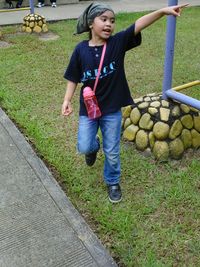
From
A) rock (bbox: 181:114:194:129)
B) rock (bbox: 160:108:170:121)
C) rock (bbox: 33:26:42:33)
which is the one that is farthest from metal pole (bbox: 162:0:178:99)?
rock (bbox: 33:26:42:33)

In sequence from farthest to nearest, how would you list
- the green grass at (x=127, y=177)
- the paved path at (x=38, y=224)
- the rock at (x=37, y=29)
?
the rock at (x=37, y=29), the green grass at (x=127, y=177), the paved path at (x=38, y=224)

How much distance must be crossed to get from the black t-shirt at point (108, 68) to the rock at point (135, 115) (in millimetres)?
730

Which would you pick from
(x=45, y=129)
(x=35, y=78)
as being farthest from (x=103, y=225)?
(x=35, y=78)

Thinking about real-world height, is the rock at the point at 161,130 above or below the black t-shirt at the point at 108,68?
below

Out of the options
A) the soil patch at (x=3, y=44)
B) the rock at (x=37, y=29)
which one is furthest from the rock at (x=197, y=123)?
the rock at (x=37, y=29)

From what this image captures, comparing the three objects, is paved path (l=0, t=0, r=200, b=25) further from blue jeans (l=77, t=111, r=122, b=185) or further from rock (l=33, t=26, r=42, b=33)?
blue jeans (l=77, t=111, r=122, b=185)

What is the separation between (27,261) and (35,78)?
343cm

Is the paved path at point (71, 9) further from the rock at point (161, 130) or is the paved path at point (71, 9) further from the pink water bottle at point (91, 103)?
the pink water bottle at point (91, 103)

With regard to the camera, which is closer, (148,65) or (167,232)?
(167,232)

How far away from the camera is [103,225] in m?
2.82

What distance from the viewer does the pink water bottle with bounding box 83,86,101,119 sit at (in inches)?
111

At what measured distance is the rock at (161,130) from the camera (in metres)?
3.47

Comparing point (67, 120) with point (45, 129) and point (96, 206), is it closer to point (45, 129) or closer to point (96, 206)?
point (45, 129)

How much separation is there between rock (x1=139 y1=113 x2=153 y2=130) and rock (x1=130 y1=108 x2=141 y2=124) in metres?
0.05
